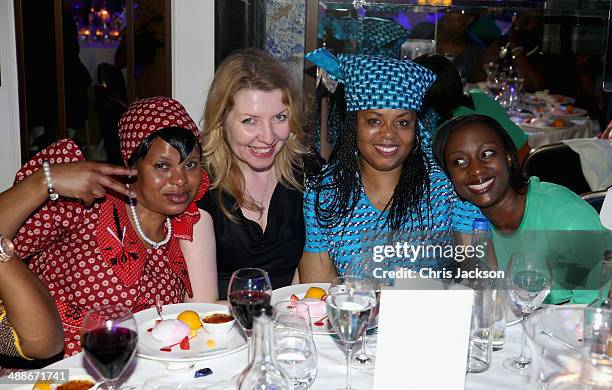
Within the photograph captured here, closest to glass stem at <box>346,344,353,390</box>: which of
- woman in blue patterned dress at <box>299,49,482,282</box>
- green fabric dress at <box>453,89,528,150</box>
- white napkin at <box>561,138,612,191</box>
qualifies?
woman in blue patterned dress at <box>299,49,482,282</box>

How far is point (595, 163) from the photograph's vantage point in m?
3.30

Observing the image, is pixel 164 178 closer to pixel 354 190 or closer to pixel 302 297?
pixel 302 297

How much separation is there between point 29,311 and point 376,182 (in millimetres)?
1243

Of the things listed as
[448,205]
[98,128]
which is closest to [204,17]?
[448,205]

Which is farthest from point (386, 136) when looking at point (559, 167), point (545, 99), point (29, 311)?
point (545, 99)

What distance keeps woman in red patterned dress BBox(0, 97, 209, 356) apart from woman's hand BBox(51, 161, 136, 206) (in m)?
0.05

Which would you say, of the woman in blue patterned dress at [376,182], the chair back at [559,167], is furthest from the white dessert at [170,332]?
the chair back at [559,167]

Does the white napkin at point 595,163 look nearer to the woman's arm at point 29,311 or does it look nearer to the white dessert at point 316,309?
the white dessert at point 316,309

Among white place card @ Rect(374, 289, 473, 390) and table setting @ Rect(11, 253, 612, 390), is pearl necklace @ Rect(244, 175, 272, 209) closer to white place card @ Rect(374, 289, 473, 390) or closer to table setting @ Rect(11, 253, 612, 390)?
table setting @ Rect(11, 253, 612, 390)

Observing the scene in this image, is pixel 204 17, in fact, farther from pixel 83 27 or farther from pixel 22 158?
pixel 83 27

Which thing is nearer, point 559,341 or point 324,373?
point 559,341

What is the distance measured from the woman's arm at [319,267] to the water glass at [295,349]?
100 centimetres

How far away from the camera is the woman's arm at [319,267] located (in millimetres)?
2418

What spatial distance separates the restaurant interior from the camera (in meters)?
1.32
